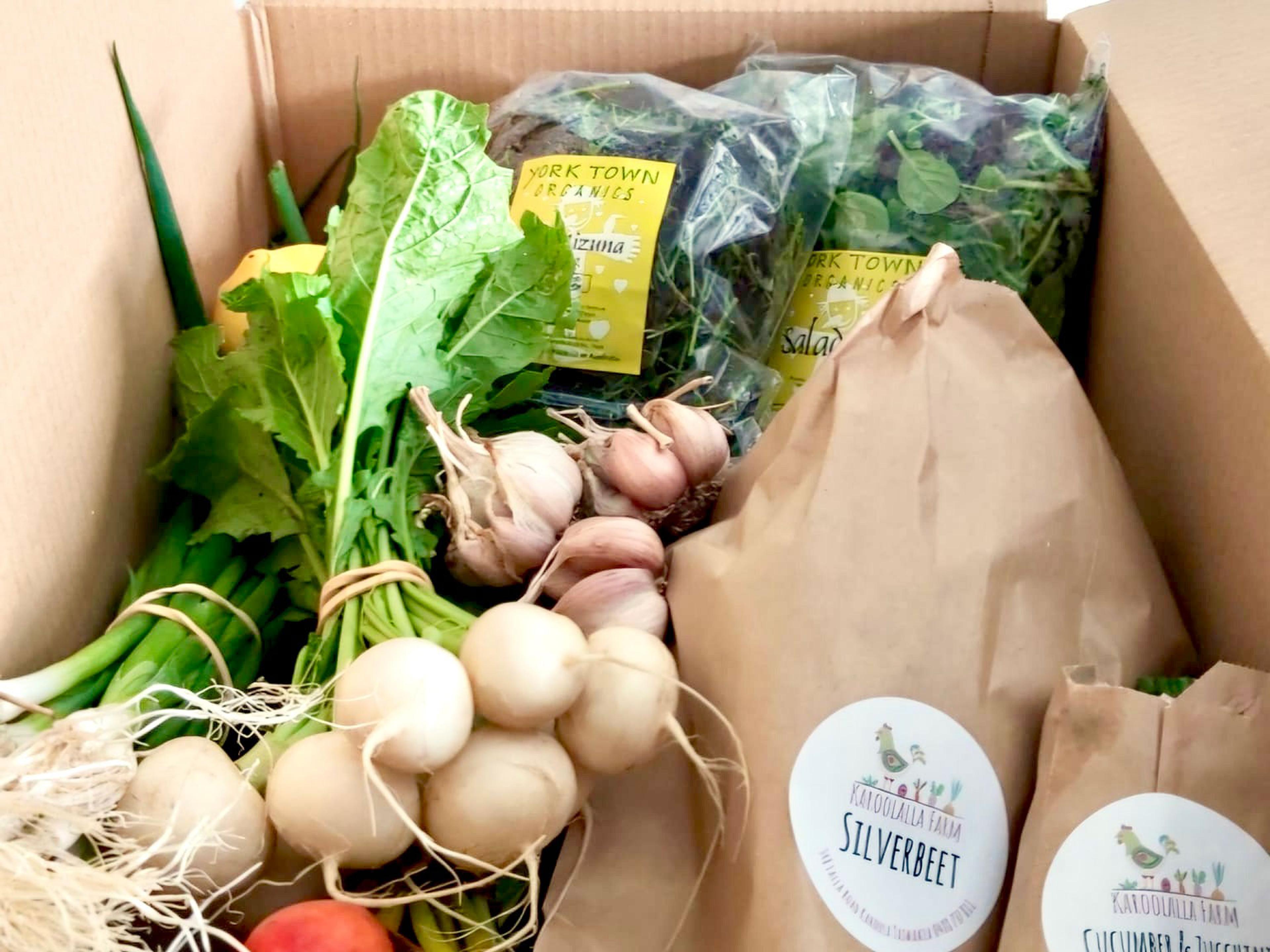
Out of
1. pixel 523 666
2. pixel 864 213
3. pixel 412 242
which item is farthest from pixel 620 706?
pixel 864 213

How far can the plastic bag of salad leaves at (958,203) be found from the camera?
34.8 inches

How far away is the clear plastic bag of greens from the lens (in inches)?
34.8

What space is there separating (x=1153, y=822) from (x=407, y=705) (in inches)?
14.9

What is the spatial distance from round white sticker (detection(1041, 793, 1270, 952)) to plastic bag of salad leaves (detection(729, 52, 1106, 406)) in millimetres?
472

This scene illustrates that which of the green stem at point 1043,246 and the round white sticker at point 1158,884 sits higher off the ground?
the green stem at point 1043,246

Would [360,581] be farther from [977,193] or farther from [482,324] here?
[977,193]

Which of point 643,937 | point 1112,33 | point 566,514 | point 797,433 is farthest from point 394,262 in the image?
point 1112,33

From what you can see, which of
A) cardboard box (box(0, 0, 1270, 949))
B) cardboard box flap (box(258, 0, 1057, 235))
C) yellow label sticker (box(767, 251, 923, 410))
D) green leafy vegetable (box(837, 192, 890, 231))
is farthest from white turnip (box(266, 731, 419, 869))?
cardboard box flap (box(258, 0, 1057, 235))

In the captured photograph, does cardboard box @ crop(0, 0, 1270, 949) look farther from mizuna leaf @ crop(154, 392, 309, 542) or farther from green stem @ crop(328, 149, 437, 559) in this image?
green stem @ crop(328, 149, 437, 559)

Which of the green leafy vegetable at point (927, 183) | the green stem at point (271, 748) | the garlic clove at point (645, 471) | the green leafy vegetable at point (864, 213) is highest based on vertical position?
the green leafy vegetable at point (927, 183)

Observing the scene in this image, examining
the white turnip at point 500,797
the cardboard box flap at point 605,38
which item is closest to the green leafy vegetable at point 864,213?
the cardboard box flap at point 605,38

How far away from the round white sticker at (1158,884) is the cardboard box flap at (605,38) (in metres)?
0.78

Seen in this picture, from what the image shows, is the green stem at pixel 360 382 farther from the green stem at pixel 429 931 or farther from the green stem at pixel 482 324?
the green stem at pixel 429 931

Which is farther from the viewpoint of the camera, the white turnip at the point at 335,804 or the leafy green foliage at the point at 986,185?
the leafy green foliage at the point at 986,185
